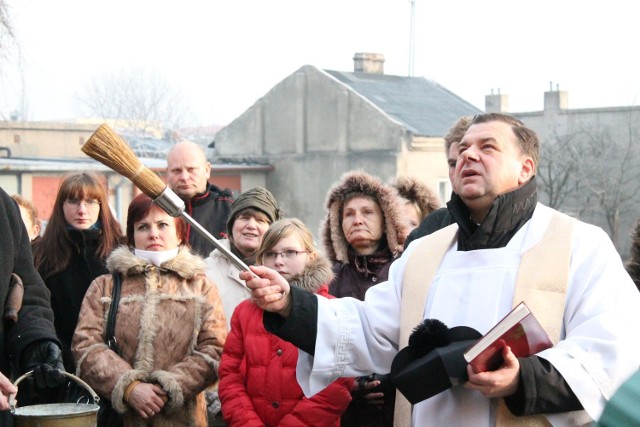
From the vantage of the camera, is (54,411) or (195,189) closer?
(54,411)

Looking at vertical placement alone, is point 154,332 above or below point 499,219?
below

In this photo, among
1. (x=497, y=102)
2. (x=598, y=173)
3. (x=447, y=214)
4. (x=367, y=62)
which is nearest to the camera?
(x=447, y=214)

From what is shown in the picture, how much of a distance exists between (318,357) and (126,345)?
1917 millimetres

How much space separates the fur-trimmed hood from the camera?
20.6 feet

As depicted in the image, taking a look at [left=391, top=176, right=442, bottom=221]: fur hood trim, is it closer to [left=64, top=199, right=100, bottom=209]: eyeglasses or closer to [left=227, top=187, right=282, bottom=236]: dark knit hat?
[left=227, top=187, right=282, bottom=236]: dark knit hat

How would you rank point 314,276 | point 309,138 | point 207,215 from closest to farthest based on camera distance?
point 314,276
point 207,215
point 309,138

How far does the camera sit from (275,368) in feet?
17.5

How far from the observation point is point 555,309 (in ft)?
12.6

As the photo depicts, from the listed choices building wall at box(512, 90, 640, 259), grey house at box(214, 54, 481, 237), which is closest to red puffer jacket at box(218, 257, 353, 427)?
grey house at box(214, 54, 481, 237)

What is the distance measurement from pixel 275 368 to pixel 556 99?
110 ft

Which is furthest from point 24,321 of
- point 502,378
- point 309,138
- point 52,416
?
point 309,138

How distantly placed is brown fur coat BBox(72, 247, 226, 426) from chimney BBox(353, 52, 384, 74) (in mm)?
29520

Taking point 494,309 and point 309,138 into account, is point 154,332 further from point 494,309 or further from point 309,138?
point 309,138

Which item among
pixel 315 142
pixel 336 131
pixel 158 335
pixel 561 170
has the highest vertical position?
pixel 336 131
